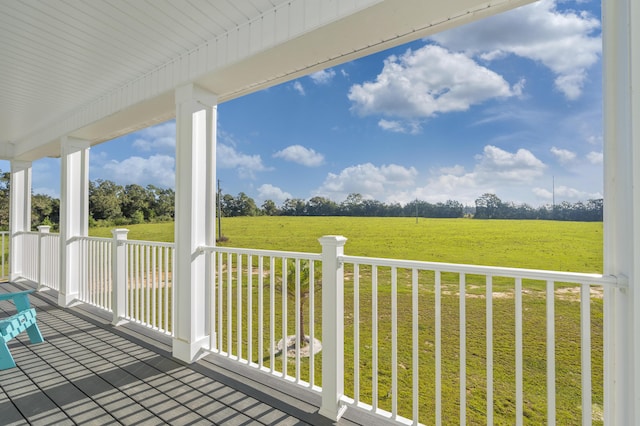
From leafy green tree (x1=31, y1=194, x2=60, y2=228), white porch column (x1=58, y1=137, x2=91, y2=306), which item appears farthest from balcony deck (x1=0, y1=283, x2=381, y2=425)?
leafy green tree (x1=31, y1=194, x2=60, y2=228)

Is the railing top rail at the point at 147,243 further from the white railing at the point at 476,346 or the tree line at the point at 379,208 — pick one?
the tree line at the point at 379,208

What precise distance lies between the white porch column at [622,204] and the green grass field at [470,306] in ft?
11.8

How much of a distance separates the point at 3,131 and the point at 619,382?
27.0 ft

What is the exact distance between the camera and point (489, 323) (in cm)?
161

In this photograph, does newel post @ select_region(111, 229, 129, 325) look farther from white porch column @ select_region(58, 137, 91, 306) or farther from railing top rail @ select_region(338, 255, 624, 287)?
railing top rail @ select_region(338, 255, 624, 287)

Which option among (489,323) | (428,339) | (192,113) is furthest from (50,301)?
(428,339)

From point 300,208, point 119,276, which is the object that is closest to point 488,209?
point 300,208

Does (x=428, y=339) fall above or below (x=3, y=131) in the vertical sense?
below

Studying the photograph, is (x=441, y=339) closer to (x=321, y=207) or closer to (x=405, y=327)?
(x=321, y=207)

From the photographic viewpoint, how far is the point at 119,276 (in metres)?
3.88

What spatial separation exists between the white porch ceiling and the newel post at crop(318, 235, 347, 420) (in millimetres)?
1391

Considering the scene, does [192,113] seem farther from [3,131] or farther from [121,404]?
[3,131]

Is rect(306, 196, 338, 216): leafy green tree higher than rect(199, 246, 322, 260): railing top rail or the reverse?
higher

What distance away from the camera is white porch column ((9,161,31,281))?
6.41 meters
